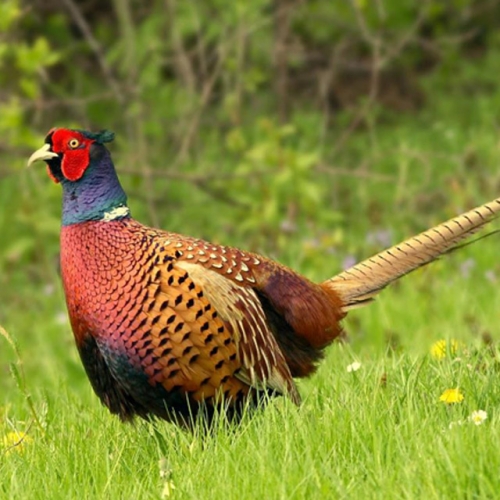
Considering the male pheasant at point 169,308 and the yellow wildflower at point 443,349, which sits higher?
the male pheasant at point 169,308

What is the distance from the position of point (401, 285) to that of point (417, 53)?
526 centimetres

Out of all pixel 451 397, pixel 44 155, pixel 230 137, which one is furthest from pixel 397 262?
pixel 230 137

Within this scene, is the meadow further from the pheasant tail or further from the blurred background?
the pheasant tail

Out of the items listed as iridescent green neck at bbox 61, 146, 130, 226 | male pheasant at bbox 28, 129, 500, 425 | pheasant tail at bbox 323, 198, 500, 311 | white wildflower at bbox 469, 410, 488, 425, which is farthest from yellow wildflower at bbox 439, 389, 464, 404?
iridescent green neck at bbox 61, 146, 130, 226

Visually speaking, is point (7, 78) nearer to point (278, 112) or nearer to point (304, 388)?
point (278, 112)

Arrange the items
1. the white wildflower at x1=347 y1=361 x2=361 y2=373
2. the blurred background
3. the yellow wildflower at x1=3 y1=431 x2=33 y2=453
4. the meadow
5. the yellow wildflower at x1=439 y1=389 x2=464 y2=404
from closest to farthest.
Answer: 1. the meadow
2. the yellow wildflower at x1=439 y1=389 x2=464 y2=404
3. the yellow wildflower at x1=3 y1=431 x2=33 y2=453
4. the white wildflower at x1=347 y1=361 x2=361 y2=373
5. the blurred background

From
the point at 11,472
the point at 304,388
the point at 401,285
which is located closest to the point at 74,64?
the point at 401,285

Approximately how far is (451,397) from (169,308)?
2.85 ft

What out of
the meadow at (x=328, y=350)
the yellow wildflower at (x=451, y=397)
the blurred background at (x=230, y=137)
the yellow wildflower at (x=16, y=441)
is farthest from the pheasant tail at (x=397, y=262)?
the blurred background at (x=230, y=137)

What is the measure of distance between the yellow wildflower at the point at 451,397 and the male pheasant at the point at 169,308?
0.55 meters

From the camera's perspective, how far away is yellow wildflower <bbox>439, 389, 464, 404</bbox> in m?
3.50

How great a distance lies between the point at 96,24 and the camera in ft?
32.8

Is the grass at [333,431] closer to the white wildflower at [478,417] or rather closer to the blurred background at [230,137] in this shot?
the white wildflower at [478,417]

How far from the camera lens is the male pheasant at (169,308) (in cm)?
370
